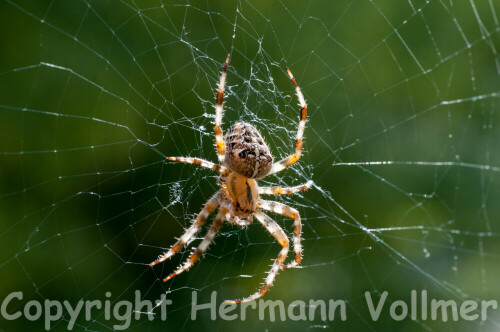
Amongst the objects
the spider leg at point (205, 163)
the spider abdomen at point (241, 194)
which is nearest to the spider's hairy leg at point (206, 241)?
the spider abdomen at point (241, 194)

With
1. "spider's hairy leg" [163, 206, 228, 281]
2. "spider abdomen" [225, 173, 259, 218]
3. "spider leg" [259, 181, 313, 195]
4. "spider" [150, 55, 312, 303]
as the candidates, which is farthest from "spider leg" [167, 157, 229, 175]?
"spider leg" [259, 181, 313, 195]

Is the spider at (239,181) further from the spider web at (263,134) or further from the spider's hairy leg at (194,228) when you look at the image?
the spider web at (263,134)

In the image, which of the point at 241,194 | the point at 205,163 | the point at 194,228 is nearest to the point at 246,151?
the point at 205,163

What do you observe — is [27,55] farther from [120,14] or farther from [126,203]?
[126,203]

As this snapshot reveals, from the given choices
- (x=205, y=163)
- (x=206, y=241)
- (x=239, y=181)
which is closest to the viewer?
(x=205, y=163)

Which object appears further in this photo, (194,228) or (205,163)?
(194,228)

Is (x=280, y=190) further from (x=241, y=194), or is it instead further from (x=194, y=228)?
(x=194, y=228)

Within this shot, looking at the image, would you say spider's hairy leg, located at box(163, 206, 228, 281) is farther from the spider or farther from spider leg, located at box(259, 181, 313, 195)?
spider leg, located at box(259, 181, 313, 195)
